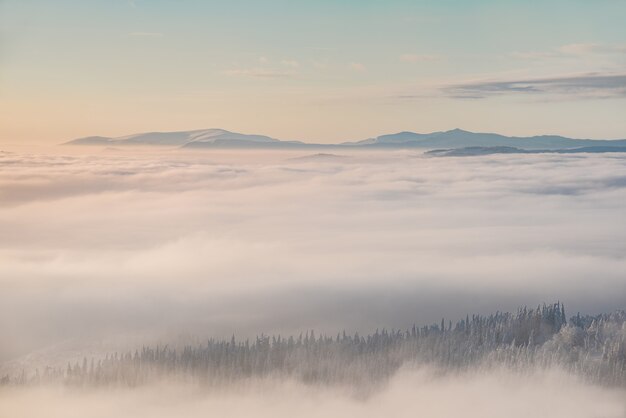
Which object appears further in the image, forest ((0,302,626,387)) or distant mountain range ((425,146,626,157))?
distant mountain range ((425,146,626,157))

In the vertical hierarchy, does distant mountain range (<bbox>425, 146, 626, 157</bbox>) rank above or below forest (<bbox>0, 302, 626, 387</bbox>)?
above

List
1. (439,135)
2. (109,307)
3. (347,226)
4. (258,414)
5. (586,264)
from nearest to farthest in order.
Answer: (258,414)
(439,135)
(586,264)
(109,307)
(347,226)

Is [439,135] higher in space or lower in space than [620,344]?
higher

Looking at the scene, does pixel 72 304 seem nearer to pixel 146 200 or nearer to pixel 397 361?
pixel 146 200

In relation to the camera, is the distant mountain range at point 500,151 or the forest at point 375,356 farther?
the distant mountain range at point 500,151

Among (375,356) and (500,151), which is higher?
(500,151)

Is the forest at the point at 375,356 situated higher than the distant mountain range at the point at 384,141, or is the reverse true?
the distant mountain range at the point at 384,141

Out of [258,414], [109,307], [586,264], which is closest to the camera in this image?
[258,414]

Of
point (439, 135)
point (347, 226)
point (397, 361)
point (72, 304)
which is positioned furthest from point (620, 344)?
point (72, 304)

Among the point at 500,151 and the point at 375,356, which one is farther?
the point at 500,151

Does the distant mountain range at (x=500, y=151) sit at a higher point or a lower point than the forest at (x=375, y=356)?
higher

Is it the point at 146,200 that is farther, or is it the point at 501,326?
the point at 146,200
